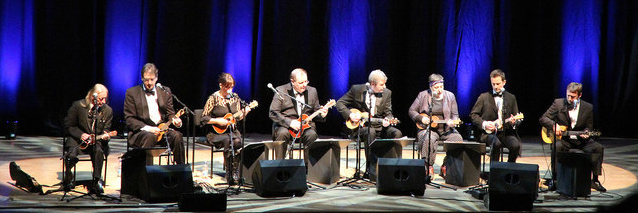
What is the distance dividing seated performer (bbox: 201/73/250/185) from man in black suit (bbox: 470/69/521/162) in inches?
99.3

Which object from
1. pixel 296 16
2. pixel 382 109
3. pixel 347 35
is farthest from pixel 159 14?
pixel 382 109

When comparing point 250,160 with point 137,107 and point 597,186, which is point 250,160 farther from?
point 597,186

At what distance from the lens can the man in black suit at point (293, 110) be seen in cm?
617

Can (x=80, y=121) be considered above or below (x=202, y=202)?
above

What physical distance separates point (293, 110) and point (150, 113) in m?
1.49

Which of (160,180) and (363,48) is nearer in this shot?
(160,180)

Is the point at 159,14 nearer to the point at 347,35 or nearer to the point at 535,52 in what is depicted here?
the point at 347,35

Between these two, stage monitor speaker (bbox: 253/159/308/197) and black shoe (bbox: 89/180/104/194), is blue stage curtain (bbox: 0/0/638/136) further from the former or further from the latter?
stage monitor speaker (bbox: 253/159/308/197)

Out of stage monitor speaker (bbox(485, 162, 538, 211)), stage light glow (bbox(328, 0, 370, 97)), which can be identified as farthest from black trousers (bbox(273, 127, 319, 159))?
stage light glow (bbox(328, 0, 370, 97))

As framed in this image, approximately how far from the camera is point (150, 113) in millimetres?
5891

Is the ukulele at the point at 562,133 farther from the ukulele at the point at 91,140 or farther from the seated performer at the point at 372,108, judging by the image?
the ukulele at the point at 91,140

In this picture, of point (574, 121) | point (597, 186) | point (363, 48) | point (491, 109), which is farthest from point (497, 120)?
point (363, 48)

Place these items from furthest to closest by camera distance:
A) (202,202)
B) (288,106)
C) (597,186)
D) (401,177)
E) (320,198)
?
(288,106), (597,186), (401,177), (320,198), (202,202)

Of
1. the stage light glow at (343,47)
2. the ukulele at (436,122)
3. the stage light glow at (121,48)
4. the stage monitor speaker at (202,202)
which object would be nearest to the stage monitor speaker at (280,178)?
the stage monitor speaker at (202,202)
